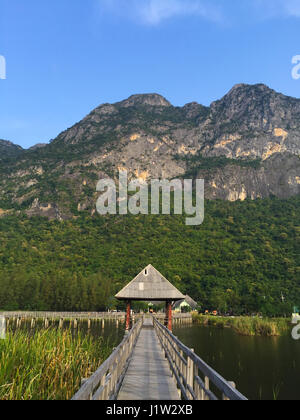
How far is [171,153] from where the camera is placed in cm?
14862

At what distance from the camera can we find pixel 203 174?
130000 mm

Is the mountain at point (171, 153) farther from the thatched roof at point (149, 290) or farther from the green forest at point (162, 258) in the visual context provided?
the thatched roof at point (149, 290)

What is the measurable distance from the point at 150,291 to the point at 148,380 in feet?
43.2

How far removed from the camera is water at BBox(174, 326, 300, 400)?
526 inches

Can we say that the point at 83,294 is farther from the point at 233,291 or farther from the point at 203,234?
the point at 203,234

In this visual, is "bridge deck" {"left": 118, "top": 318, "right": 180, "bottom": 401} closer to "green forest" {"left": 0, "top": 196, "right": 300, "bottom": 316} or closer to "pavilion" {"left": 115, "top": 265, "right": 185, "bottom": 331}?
"pavilion" {"left": 115, "top": 265, "right": 185, "bottom": 331}

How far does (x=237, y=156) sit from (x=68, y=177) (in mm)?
74216

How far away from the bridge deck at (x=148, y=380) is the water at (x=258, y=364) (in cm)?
470

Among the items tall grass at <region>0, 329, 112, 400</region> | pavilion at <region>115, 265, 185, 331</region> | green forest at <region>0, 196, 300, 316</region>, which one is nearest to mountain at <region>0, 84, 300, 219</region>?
green forest at <region>0, 196, 300, 316</region>

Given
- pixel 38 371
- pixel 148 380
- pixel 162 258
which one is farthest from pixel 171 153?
pixel 148 380

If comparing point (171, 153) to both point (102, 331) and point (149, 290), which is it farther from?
point (149, 290)

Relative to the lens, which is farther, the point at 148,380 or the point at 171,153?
the point at 171,153

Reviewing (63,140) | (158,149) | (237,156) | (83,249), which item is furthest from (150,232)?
(63,140)
